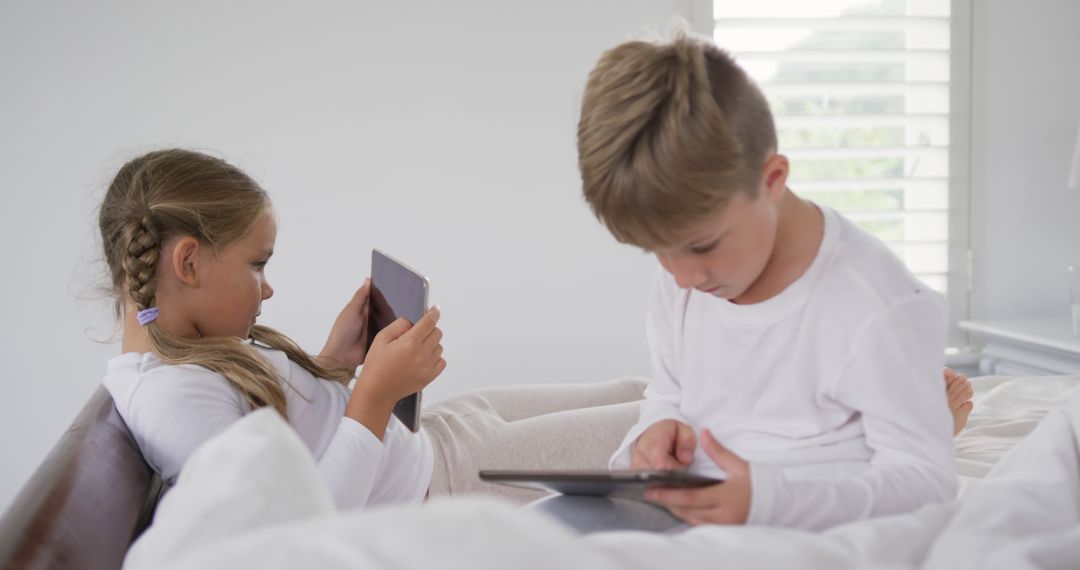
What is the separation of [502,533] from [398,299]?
1.05 meters

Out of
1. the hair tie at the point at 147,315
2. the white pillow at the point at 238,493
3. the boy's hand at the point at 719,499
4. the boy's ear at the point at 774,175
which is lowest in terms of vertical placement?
the boy's hand at the point at 719,499

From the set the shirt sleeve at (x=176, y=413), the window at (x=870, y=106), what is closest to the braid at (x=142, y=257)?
the shirt sleeve at (x=176, y=413)

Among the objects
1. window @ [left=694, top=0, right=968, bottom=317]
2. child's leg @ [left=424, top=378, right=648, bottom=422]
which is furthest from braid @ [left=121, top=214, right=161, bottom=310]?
window @ [left=694, top=0, right=968, bottom=317]

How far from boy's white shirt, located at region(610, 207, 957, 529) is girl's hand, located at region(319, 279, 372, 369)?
660mm

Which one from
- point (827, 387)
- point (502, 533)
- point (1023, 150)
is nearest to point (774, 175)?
point (827, 387)

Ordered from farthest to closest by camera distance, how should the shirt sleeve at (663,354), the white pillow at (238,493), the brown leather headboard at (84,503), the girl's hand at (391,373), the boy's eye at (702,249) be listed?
the girl's hand at (391,373), the shirt sleeve at (663,354), the boy's eye at (702,249), the brown leather headboard at (84,503), the white pillow at (238,493)

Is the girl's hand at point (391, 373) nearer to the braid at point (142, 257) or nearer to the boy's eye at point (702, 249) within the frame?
the braid at point (142, 257)

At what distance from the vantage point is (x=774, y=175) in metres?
1.03

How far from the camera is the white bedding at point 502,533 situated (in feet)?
1.57

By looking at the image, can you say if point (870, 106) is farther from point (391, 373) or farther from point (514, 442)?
point (391, 373)

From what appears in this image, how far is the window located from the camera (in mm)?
2994

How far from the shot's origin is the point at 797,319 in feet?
3.48

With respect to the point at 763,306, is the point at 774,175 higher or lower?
higher

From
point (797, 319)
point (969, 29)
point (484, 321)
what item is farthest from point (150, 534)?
point (969, 29)
